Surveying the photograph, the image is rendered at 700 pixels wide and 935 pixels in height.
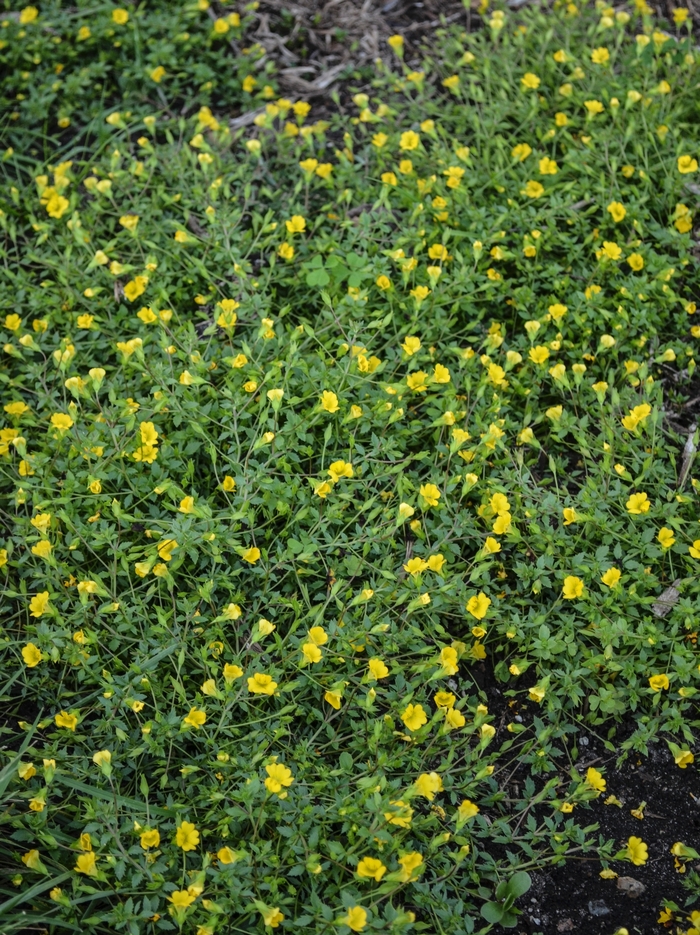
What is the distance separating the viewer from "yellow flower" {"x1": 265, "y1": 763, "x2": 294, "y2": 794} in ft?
7.32

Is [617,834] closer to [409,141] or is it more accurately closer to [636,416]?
[636,416]

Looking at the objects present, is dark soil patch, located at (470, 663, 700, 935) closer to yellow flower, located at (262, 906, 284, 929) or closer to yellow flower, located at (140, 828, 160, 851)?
yellow flower, located at (262, 906, 284, 929)

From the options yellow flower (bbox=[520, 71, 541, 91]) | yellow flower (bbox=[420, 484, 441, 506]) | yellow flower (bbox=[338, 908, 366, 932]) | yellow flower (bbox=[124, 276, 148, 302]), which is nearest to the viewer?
yellow flower (bbox=[338, 908, 366, 932])

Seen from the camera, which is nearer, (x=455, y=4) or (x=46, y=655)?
(x=46, y=655)

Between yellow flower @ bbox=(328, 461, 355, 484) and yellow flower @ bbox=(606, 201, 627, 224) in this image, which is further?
yellow flower @ bbox=(606, 201, 627, 224)

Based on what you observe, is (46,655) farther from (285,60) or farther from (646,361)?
(285,60)

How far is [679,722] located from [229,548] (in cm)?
149

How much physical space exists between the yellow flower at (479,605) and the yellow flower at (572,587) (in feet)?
0.84

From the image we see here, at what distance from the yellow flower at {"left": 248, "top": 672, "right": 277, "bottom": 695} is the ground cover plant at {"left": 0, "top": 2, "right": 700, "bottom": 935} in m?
0.01

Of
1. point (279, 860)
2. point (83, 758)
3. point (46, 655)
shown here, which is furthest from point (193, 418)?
point (279, 860)

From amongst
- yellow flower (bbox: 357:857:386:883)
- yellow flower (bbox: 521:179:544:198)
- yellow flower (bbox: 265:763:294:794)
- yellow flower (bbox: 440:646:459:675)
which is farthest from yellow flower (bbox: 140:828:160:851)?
yellow flower (bbox: 521:179:544:198)

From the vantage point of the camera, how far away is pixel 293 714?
99.0 inches

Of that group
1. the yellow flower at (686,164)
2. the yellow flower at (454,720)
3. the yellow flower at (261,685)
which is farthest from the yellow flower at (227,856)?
the yellow flower at (686,164)

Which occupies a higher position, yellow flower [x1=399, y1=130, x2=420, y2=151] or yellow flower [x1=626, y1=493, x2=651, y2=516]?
yellow flower [x1=399, y1=130, x2=420, y2=151]
